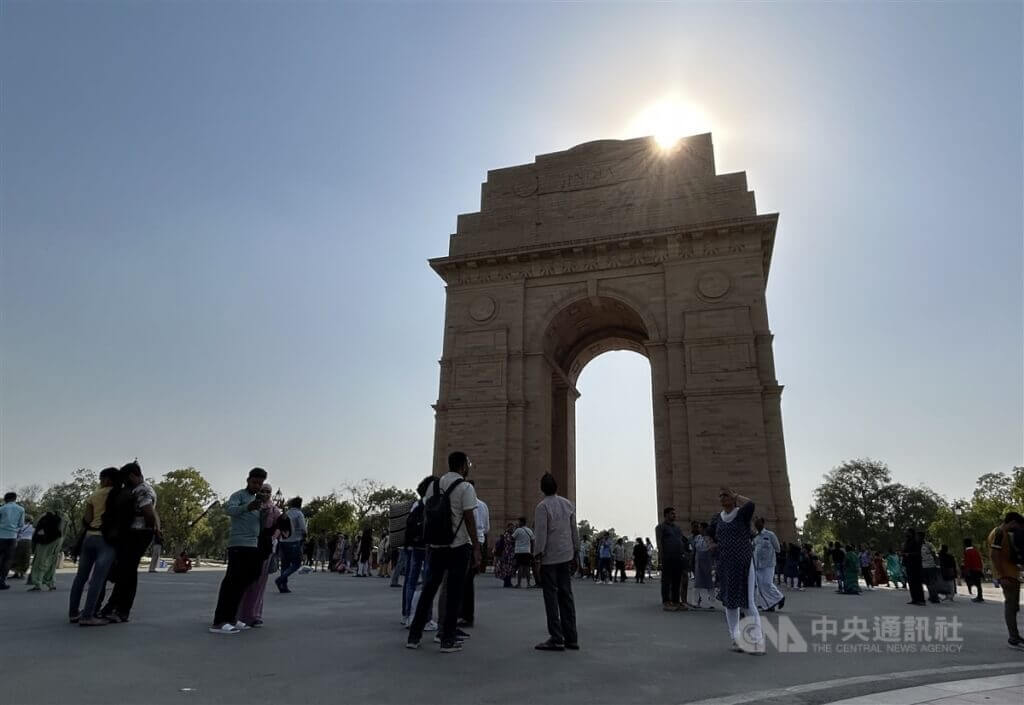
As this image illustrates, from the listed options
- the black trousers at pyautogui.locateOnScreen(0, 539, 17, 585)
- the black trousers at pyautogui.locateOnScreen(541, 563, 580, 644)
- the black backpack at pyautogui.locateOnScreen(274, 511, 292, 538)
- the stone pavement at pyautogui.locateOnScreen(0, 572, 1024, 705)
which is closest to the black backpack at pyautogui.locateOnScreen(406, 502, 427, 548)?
the stone pavement at pyautogui.locateOnScreen(0, 572, 1024, 705)

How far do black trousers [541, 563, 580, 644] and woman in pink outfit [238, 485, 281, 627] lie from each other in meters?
3.34

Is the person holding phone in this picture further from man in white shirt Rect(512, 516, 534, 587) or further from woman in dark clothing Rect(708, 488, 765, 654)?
man in white shirt Rect(512, 516, 534, 587)

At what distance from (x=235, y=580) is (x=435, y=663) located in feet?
9.41

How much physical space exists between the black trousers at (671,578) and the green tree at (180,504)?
2947 inches

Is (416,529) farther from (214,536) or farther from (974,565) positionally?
(214,536)

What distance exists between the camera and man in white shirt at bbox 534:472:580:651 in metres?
6.18

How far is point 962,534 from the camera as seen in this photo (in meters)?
55.9

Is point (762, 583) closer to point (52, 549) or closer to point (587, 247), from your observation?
point (52, 549)

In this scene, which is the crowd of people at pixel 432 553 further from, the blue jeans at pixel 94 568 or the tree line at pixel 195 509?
the tree line at pixel 195 509

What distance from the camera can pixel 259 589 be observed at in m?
7.32

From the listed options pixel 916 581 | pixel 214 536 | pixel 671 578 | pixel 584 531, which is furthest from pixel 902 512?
pixel 214 536

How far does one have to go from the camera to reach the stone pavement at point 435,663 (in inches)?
166

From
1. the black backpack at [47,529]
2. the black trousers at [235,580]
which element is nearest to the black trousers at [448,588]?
the black trousers at [235,580]

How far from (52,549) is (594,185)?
24.7 metres
